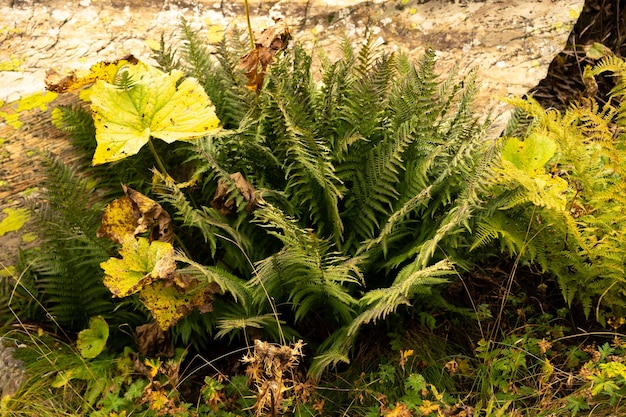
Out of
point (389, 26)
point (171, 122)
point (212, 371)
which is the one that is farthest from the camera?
point (389, 26)

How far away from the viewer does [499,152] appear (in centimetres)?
205

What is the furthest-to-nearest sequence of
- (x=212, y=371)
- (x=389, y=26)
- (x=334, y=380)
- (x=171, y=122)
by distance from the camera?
(x=389, y=26) < (x=212, y=371) < (x=334, y=380) < (x=171, y=122)

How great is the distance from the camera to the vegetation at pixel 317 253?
1922mm

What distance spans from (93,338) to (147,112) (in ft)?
2.95

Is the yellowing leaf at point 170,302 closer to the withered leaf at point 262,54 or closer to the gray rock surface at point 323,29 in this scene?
the withered leaf at point 262,54

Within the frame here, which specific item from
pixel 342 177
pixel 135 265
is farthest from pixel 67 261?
pixel 342 177

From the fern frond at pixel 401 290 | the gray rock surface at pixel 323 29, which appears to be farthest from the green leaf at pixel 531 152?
the gray rock surface at pixel 323 29

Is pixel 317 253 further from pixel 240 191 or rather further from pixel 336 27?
pixel 336 27

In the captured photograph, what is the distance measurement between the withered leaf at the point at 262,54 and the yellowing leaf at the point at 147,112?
0.23 metres

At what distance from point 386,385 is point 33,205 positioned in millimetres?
1638

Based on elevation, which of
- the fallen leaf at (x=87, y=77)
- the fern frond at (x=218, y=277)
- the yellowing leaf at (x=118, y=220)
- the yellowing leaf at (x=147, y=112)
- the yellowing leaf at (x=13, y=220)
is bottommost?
the fern frond at (x=218, y=277)

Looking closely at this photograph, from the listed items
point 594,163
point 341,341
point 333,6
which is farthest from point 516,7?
point 341,341

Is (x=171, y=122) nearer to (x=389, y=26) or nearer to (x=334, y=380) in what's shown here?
(x=334, y=380)

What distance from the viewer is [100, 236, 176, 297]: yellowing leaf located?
186 cm
